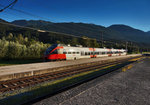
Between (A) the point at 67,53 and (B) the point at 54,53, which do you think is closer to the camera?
(B) the point at 54,53

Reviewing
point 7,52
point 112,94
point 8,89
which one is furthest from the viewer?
point 7,52

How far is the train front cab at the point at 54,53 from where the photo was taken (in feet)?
67.1

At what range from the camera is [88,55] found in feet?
102

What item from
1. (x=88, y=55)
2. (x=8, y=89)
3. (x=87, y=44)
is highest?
(x=87, y=44)

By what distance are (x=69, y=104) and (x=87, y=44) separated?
246 ft

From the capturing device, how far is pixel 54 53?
2080 cm

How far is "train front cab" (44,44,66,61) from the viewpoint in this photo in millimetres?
20458

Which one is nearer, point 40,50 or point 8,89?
point 8,89

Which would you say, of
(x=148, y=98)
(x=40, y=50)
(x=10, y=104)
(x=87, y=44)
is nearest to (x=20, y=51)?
(x=40, y=50)

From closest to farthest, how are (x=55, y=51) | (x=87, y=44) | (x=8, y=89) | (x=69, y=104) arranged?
(x=69, y=104)
(x=8, y=89)
(x=55, y=51)
(x=87, y=44)

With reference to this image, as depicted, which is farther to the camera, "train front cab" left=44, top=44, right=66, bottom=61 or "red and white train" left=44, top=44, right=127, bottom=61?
"red and white train" left=44, top=44, right=127, bottom=61

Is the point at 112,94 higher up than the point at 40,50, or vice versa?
the point at 40,50

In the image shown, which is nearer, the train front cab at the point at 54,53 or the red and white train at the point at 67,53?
the train front cab at the point at 54,53

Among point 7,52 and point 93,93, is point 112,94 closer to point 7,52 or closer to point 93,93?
point 93,93
